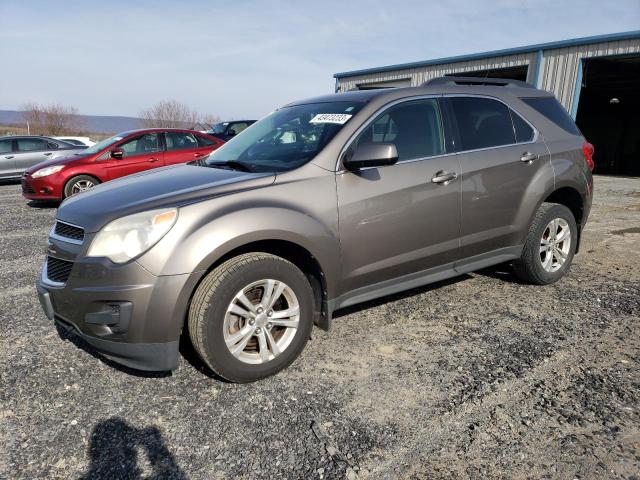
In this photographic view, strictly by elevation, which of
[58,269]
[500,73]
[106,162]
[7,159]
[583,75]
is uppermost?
[500,73]

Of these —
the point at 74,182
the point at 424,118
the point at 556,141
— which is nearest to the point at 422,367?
the point at 424,118

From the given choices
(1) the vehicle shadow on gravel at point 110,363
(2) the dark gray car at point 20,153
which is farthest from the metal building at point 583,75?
(2) the dark gray car at point 20,153

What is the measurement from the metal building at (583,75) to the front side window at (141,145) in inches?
202

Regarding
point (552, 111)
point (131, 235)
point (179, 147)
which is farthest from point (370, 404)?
point (179, 147)

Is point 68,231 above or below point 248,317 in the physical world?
above

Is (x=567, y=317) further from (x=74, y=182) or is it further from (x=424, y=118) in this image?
(x=74, y=182)

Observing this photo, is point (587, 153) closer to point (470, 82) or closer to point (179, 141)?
point (470, 82)

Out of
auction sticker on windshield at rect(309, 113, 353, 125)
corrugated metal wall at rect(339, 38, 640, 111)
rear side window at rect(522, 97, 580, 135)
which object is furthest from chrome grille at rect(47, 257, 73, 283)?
corrugated metal wall at rect(339, 38, 640, 111)

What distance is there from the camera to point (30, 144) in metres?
12.5

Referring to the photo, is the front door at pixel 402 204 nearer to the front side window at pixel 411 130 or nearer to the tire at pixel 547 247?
the front side window at pixel 411 130

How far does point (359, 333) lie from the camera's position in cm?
341

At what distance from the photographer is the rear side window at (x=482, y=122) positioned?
3607 mm

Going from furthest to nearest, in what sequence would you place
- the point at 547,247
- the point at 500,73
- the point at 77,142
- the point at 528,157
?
the point at 500,73, the point at 77,142, the point at 547,247, the point at 528,157

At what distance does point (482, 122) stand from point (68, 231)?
315cm
